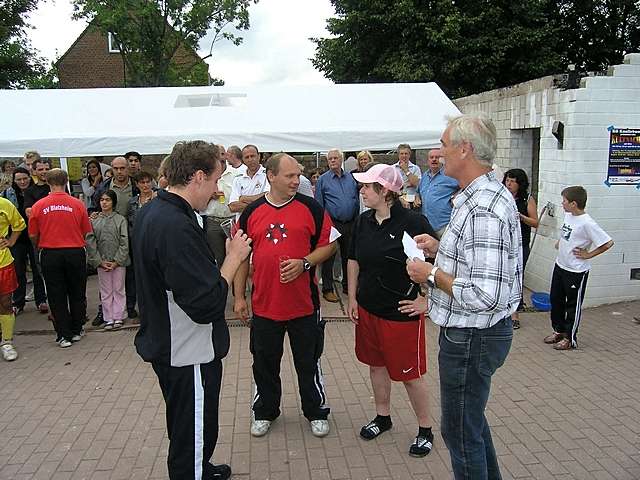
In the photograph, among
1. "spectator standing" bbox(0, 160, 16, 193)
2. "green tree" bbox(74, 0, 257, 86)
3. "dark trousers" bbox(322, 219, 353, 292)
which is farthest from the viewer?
"green tree" bbox(74, 0, 257, 86)

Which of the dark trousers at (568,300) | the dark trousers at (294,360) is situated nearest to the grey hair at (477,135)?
the dark trousers at (294,360)

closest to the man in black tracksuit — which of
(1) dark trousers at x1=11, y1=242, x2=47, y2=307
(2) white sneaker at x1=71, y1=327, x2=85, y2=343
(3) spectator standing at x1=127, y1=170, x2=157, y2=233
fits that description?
(2) white sneaker at x1=71, y1=327, x2=85, y2=343

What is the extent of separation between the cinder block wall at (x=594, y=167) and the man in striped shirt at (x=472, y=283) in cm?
486

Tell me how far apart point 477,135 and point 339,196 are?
5053 millimetres

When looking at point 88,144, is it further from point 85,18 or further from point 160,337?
point 85,18

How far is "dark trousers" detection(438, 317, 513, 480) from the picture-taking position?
2.41m

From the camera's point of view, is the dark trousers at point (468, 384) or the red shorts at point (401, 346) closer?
the dark trousers at point (468, 384)

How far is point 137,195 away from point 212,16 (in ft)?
64.5

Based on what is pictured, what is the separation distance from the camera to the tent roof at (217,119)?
7414 millimetres

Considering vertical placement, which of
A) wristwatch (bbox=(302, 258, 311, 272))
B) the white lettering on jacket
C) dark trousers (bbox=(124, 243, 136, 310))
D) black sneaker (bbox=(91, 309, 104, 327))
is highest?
the white lettering on jacket

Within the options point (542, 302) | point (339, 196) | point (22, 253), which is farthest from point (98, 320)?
point (542, 302)

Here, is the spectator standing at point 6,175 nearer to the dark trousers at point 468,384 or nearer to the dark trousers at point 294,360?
the dark trousers at point 294,360

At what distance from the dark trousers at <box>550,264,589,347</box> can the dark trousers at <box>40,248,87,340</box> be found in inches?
194

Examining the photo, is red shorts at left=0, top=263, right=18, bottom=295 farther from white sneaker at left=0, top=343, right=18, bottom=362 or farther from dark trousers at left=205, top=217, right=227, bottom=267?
dark trousers at left=205, top=217, right=227, bottom=267
